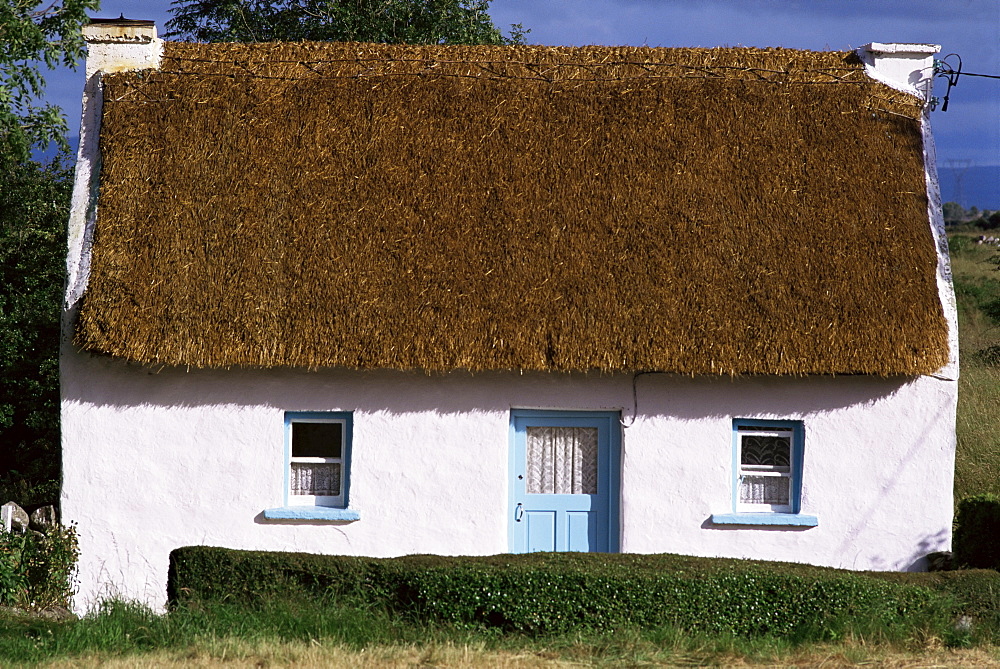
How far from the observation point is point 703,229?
33.9 feet

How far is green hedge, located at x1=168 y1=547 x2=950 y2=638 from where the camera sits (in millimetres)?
7957

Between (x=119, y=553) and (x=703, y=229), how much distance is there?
682 centimetres

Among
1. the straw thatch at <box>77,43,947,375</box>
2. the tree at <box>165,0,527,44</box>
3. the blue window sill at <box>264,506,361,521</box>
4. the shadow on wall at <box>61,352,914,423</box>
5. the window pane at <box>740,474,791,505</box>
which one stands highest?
the tree at <box>165,0,527,44</box>

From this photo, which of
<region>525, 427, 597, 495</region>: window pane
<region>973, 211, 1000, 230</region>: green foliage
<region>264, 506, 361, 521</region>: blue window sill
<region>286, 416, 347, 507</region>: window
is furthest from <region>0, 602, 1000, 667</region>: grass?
<region>973, 211, 1000, 230</region>: green foliage

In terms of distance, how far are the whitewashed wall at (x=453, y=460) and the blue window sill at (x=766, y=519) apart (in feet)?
0.33

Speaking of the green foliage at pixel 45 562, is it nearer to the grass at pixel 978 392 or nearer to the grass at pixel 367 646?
the grass at pixel 367 646

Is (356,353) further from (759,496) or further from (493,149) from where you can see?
(759,496)

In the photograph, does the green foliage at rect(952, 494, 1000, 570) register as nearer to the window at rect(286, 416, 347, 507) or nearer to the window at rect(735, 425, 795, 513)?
the window at rect(735, 425, 795, 513)

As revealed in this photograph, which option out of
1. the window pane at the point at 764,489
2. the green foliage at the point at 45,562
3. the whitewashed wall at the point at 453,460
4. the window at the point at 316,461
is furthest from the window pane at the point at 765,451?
the green foliage at the point at 45,562

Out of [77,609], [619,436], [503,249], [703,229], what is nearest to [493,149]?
[503,249]

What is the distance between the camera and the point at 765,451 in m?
10.2

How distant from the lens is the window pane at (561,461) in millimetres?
10250

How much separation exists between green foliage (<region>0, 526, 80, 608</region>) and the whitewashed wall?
0.25m

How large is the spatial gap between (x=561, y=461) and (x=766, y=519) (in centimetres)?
214
